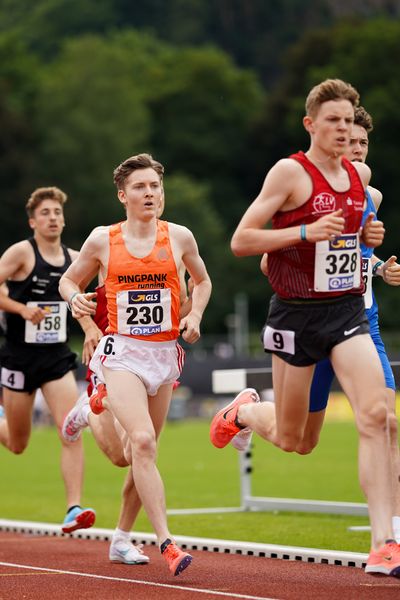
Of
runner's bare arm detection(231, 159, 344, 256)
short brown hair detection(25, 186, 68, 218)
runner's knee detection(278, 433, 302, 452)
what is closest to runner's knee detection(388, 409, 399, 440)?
runner's knee detection(278, 433, 302, 452)

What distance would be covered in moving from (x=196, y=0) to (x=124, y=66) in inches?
898

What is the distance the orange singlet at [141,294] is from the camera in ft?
30.8

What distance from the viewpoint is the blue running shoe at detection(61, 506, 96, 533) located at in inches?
439

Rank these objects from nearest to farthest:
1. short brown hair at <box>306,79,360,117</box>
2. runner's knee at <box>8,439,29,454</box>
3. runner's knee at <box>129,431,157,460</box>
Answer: short brown hair at <box>306,79,360,117</box> < runner's knee at <box>129,431,157,460</box> < runner's knee at <box>8,439,29,454</box>

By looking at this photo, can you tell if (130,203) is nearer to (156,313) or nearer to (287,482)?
(156,313)

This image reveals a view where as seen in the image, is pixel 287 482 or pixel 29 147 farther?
pixel 29 147

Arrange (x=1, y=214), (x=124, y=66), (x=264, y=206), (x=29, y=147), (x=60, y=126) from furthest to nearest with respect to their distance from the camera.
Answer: (x=124, y=66)
(x=60, y=126)
(x=29, y=147)
(x=1, y=214)
(x=264, y=206)

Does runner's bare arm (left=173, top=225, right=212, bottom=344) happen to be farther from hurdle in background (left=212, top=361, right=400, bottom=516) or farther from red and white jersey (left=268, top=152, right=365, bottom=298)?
hurdle in background (left=212, top=361, right=400, bottom=516)

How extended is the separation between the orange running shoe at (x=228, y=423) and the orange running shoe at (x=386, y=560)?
2.44 metres

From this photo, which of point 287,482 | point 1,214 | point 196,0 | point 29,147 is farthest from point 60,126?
point 287,482

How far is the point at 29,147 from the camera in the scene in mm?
72875

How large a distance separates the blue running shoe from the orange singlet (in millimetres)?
2219

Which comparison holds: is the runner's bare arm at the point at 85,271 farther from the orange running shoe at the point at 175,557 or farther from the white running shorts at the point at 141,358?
the orange running shoe at the point at 175,557

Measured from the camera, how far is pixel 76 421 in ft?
38.1
